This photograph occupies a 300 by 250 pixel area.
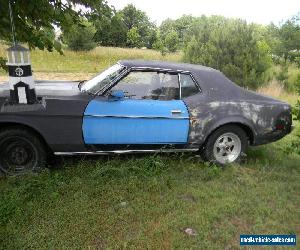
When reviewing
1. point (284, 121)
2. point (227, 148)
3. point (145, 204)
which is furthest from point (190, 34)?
point (145, 204)

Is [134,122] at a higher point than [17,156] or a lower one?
higher

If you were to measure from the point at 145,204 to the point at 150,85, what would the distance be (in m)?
1.82

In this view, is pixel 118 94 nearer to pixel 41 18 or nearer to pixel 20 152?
pixel 41 18

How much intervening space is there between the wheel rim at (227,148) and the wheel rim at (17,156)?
2787 millimetres

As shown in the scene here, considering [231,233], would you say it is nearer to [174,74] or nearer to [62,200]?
[62,200]

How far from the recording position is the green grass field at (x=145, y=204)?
3.75m

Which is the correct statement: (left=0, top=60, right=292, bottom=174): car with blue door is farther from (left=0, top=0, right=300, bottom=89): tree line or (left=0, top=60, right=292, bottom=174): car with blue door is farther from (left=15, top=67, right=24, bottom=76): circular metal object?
(left=0, top=0, right=300, bottom=89): tree line

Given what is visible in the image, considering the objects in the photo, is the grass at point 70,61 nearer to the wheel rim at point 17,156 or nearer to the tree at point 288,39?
the tree at point 288,39

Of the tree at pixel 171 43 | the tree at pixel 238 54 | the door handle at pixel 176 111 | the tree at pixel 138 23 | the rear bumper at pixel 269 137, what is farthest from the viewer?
the tree at pixel 138 23

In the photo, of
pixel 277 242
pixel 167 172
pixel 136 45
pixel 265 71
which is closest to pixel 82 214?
pixel 167 172

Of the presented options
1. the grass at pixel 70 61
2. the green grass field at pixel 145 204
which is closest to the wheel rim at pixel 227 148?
the green grass field at pixel 145 204

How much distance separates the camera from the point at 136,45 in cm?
4856

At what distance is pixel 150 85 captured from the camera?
532 cm

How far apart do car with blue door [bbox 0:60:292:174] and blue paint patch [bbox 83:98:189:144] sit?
0.01m
